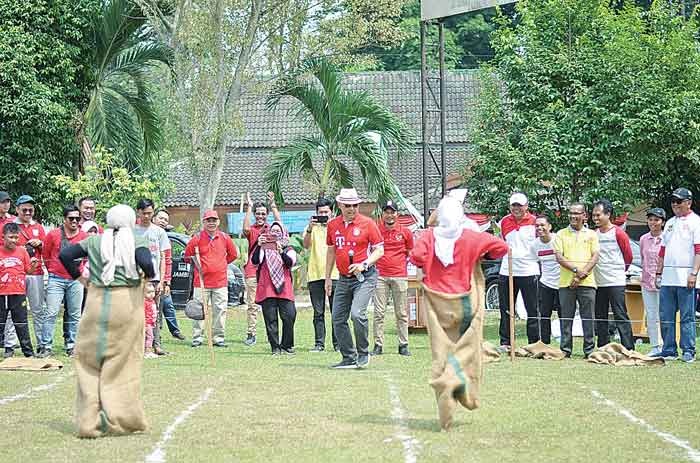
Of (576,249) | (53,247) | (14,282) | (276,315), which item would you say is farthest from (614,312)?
(14,282)

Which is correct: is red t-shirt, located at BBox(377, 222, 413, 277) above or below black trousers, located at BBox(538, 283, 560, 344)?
above

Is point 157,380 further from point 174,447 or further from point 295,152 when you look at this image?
point 295,152

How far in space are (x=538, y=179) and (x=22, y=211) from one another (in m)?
8.40

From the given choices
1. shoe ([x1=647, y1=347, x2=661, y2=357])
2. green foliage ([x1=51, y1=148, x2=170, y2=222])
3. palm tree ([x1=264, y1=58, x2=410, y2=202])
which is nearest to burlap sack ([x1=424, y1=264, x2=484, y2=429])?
shoe ([x1=647, y1=347, x2=661, y2=357])

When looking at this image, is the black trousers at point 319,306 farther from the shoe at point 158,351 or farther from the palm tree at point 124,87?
the palm tree at point 124,87

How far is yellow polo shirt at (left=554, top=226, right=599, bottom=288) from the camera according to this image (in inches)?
601

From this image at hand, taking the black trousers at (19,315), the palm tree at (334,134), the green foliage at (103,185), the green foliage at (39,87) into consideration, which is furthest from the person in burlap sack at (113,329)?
the palm tree at (334,134)

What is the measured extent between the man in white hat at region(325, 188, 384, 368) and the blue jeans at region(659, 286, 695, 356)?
3667mm

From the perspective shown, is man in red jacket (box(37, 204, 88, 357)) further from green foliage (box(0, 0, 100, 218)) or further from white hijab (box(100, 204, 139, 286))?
green foliage (box(0, 0, 100, 218))

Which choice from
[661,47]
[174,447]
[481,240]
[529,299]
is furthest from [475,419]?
[661,47]

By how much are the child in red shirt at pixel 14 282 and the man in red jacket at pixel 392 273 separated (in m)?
4.46

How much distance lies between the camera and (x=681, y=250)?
48.5 ft

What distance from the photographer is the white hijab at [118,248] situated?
31.0 feet

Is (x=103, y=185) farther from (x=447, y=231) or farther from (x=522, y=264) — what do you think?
(x=447, y=231)
